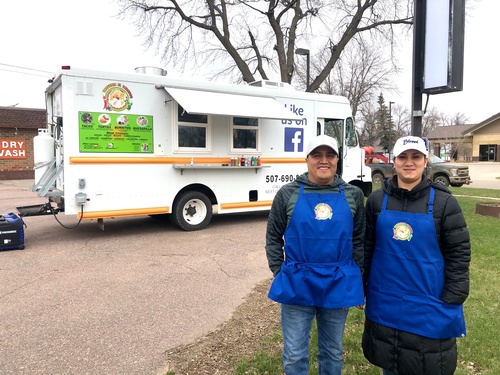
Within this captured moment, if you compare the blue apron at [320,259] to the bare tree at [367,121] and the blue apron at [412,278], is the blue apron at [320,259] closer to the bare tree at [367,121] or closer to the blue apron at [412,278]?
the blue apron at [412,278]

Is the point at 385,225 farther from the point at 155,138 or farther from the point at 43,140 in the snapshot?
the point at 43,140

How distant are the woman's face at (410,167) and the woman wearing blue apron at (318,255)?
273 mm

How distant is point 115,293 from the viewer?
182 inches

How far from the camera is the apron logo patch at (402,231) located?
2.18 m

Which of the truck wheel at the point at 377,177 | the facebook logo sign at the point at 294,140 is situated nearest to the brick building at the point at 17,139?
the facebook logo sign at the point at 294,140

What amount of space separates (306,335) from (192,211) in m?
6.15

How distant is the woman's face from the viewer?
7.47ft

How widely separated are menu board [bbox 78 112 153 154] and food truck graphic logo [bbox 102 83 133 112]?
0.14m

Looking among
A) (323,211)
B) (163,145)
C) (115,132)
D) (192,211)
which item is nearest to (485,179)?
(192,211)

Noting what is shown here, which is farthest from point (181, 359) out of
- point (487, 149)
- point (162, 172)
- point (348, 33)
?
point (487, 149)

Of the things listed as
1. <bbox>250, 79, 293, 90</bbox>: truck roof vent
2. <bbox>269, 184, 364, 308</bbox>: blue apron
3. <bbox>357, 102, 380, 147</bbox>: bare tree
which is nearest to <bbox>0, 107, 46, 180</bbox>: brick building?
<bbox>250, 79, 293, 90</bbox>: truck roof vent

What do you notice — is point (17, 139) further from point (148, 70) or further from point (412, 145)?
point (412, 145)

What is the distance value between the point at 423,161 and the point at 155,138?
6.07m

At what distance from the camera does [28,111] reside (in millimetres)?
20969
